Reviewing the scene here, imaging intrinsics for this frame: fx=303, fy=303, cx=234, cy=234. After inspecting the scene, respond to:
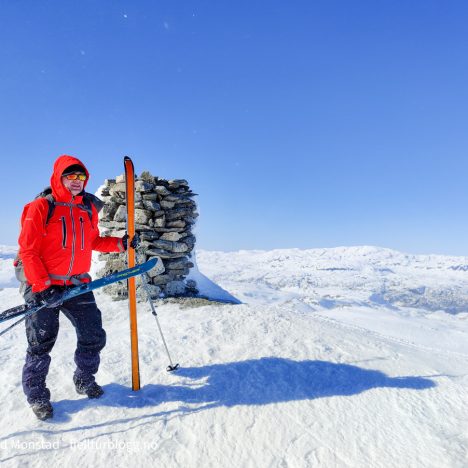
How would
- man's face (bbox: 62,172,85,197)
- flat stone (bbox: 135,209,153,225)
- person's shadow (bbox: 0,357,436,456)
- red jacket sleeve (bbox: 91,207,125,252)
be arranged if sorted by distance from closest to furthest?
person's shadow (bbox: 0,357,436,456), man's face (bbox: 62,172,85,197), red jacket sleeve (bbox: 91,207,125,252), flat stone (bbox: 135,209,153,225)

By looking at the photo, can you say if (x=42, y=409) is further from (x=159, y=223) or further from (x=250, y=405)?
(x=159, y=223)

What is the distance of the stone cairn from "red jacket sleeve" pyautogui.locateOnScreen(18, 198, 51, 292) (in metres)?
5.75

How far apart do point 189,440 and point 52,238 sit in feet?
9.08

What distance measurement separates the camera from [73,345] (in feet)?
18.9

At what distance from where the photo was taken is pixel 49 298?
353cm

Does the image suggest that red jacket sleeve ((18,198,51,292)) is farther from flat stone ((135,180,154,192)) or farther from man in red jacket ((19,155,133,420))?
flat stone ((135,180,154,192))

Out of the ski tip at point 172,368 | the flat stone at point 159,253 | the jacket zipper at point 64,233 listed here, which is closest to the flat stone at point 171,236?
the flat stone at point 159,253

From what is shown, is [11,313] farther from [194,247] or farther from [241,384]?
[194,247]

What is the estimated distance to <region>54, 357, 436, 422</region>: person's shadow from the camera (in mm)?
3869

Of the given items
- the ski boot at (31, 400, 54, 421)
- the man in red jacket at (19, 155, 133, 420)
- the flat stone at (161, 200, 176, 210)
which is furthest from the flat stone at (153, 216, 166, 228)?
the ski boot at (31, 400, 54, 421)

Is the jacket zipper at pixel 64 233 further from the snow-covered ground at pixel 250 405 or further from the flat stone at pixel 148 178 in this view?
the flat stone at pixel 148 178

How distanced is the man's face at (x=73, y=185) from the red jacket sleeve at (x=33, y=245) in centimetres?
41

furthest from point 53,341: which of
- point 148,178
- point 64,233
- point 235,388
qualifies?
point 148,178

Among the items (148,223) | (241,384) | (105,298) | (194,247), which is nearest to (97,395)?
(241,384)
